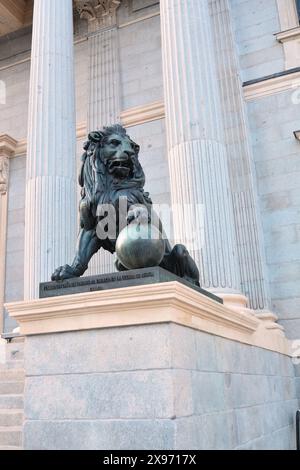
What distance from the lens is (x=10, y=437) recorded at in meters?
6.03

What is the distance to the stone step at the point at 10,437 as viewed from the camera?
599 cm

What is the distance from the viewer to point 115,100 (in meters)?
15.6

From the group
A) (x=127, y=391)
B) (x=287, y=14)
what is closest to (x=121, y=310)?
(x=127, y=391)

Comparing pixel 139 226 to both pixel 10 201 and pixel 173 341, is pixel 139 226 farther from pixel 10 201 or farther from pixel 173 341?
pixel 10 201

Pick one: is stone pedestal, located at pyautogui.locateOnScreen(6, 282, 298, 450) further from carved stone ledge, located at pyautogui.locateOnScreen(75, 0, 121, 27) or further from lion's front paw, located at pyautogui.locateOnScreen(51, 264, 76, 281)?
carved stone ledge, located at pyautogui.locateOnScreen(75, 0, 121, 27)

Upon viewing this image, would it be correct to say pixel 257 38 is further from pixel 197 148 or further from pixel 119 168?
pixel 119 168

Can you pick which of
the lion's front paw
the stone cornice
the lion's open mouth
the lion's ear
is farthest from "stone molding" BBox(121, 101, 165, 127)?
the lion's front paw

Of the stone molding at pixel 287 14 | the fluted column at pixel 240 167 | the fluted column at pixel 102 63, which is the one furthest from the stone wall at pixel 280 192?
the fluted column at pixel 102 63

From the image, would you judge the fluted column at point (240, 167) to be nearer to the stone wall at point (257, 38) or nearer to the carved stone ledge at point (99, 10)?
the stone wall at point (257, 38)

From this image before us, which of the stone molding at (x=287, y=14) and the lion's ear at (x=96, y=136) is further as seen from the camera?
the stone molding at (x=287, y=14)

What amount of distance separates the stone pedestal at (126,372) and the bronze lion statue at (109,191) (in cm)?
82

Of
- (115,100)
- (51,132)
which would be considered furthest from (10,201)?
(51,132)

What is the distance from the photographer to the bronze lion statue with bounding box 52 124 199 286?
5676 mm
